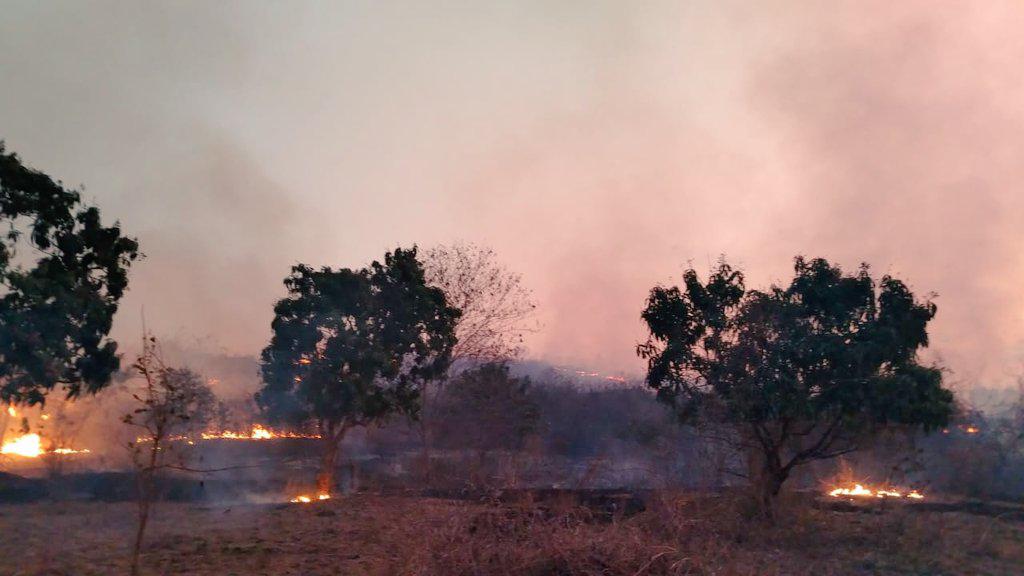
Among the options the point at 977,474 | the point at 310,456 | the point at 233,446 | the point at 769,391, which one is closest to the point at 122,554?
the point at 769,391

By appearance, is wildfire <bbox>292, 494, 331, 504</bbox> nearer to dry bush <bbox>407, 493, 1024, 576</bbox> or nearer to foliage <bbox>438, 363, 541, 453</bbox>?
foliage <bbox>438, 363, 541, 453</bbox>

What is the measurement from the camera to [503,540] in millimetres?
8766

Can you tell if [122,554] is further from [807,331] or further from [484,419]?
[484,419]

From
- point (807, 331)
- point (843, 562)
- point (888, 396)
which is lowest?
point (843, 562)

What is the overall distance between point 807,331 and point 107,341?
15.5m

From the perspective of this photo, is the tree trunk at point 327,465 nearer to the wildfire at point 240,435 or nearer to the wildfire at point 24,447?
the wildfire at point 240,435

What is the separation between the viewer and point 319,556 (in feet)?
36.9

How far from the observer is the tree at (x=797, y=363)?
48.8 ft

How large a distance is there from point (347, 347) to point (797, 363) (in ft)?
39.9

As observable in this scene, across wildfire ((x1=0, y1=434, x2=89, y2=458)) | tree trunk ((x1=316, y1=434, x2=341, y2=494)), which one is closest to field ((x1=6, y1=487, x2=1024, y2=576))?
tree trunk ((x1=316, y1=434, x2=341, y2=494))

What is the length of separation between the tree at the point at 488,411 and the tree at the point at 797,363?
45.9 ft

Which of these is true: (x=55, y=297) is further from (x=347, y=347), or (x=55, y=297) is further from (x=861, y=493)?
(x=861, y=493)

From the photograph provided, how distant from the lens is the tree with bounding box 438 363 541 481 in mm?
30156

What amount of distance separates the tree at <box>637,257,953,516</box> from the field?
72.0 inches
